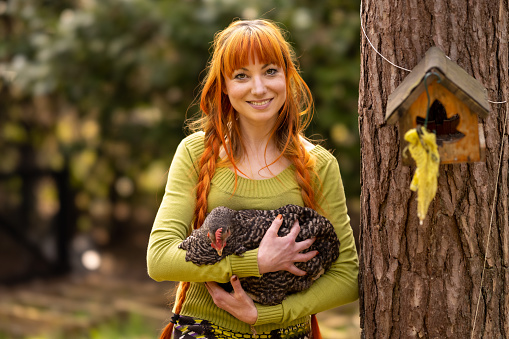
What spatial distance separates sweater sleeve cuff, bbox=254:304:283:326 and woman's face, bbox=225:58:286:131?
70 centimetres

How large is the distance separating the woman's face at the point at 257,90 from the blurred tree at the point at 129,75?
5.66 ft

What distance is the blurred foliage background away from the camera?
4.43 metres

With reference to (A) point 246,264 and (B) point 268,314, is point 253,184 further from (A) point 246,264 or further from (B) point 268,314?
(B) point 268,314

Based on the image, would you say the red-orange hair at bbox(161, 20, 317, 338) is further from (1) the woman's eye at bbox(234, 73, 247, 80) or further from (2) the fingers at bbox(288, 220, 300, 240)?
(2) the fingers at bbox(288, 220, 300, 240)

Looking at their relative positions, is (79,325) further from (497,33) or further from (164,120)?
(497,33)

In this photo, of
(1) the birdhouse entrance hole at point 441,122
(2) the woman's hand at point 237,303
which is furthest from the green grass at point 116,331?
(1) the birdhouse entrance hole at point 441,122

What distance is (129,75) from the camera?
198 inches

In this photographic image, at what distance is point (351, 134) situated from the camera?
4574 mm

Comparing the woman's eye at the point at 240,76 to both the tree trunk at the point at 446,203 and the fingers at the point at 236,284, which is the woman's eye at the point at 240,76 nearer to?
the tree trunk at the point at 446,203

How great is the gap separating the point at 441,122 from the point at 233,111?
85 centimetres

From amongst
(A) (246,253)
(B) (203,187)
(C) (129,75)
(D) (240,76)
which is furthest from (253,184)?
(C) (129,75)

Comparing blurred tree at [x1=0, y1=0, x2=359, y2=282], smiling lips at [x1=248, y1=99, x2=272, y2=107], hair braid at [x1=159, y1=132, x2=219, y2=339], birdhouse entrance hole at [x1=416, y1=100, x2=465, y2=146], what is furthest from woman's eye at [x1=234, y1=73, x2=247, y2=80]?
blurred tree at [x1=0, y1=0, x2=359, y2=282]

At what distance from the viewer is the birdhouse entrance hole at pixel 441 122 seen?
171cm

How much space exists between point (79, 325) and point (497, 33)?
427cm
